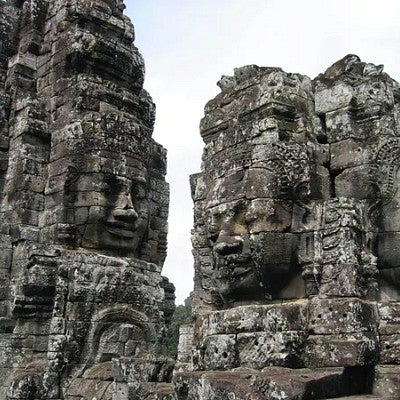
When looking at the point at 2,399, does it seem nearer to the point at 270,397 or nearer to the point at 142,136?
the point at 142,136

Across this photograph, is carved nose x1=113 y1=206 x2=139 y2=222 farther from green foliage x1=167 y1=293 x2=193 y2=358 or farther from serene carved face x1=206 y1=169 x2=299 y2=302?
green foliage x1=167 y1=293 x2=193 y2=358

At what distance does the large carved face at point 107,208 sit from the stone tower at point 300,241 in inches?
151

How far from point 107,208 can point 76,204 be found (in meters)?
0.57

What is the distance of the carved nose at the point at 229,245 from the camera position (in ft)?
20.6

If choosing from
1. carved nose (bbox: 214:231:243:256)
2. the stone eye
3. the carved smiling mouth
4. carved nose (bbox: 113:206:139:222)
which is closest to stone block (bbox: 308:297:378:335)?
carved nose (bbox: 214:231:243:256)

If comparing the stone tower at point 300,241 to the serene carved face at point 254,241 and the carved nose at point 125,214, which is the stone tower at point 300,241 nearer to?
the serene carved face at point 254,241

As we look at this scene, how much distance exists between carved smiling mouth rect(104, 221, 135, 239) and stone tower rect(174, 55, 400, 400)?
3.84 m

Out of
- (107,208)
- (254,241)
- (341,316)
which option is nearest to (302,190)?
(254,241)

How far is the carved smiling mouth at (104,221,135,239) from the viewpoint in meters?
10.8

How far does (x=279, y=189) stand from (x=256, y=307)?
122 centimetres

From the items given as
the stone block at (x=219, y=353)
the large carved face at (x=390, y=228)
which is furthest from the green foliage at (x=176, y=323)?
the large carved face at (x=390, y=228)

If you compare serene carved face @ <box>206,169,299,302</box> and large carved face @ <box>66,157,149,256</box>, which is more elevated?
large carved face @ <box>66,157,149,256</box>

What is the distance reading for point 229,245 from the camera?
20.6ft

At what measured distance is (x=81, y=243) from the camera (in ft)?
35.1
